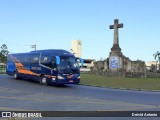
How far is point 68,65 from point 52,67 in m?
1.37

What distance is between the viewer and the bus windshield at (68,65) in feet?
85.7

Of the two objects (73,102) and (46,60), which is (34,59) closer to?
(46,60)

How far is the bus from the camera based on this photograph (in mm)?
26078

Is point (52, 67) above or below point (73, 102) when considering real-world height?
above

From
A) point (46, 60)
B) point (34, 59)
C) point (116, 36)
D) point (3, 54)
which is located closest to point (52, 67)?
point (46, 60)

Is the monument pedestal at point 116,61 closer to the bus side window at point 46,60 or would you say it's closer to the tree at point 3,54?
the bus side window at point 46,60

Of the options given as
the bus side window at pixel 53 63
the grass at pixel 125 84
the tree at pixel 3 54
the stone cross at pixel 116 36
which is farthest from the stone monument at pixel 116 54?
the tree at pixel 3 54

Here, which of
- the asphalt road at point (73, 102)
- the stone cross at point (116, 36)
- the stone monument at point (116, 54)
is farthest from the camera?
the stone monument at point (116, 54)

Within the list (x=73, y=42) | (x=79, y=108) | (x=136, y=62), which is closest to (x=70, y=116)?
(x=79, y=108)

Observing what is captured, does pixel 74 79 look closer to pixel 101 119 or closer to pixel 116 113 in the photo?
pixel 101 119

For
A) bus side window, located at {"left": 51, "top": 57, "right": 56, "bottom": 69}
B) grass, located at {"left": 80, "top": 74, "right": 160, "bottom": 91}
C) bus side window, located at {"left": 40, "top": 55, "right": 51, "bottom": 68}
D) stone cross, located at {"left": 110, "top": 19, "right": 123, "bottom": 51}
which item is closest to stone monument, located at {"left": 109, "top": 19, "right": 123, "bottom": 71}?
stone cross, located at {"left": 110, "top": 19, "right": 123, "bottom": 51}

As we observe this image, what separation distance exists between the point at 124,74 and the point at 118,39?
6103mm

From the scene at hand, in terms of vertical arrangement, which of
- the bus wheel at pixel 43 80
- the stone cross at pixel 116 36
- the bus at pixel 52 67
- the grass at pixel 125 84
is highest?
the stone cross at pixel 116 36

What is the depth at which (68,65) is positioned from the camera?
26.5 meters
